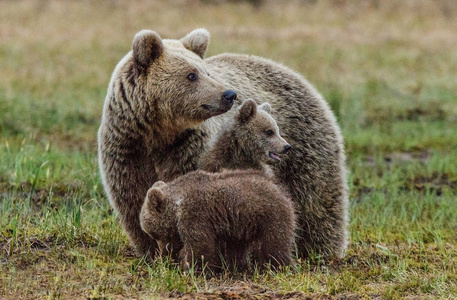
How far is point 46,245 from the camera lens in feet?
18.8

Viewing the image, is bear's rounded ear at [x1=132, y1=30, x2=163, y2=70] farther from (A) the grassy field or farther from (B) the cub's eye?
(A) the grassy field

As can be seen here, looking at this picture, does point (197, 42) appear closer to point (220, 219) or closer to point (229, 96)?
point (229, 96)

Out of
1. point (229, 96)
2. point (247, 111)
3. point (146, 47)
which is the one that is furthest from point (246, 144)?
point (146, 47)

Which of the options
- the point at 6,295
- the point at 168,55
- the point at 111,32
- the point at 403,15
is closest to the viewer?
the point at 6,295

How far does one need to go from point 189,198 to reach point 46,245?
137 centimetres

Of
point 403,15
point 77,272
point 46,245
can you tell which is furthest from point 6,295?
point 403,15

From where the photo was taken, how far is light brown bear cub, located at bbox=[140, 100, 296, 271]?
5066 mm

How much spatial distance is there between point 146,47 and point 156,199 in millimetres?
1172

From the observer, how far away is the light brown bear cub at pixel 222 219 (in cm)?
507

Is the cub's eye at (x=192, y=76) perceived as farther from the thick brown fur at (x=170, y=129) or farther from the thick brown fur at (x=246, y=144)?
the thick brown fur at (x=246, y=144)

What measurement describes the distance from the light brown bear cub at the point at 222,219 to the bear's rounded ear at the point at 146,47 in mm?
961

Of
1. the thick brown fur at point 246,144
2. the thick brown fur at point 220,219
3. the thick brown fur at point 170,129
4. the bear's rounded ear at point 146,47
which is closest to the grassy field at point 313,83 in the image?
the thick brown fur at point 220,219

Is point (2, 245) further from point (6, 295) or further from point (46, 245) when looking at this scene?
point (6, 295)

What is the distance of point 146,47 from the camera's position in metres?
5.50
